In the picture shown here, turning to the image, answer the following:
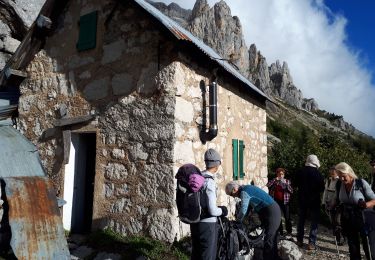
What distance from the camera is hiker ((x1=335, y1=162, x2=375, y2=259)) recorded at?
443 cm

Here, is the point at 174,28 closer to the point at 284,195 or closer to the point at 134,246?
the point at 134,246

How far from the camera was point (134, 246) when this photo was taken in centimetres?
501

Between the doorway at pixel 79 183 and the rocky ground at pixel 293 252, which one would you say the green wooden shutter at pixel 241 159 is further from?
the doorway at pixel 79 183

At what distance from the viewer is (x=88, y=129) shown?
6.04 meters

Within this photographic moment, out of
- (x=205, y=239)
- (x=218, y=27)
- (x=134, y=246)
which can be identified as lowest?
(x=134, y=246)

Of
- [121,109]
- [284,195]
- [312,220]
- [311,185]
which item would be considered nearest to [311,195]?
[311,185]

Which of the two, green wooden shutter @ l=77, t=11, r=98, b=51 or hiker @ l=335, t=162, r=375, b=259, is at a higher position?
green wooden shutter @ l=77, t=11, r=98, b=51

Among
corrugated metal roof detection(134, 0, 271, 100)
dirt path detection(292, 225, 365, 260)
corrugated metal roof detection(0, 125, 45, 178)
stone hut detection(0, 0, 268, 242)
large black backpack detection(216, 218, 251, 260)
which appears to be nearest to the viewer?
large black backpack detection(216, 218, 251, 260)

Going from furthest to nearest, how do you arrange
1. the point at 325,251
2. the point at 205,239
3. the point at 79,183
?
the point at 79,183, the point at 325,251, the point at 205,239

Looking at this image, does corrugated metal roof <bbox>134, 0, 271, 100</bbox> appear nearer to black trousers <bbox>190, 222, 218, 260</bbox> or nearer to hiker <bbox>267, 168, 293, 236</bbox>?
hiker <bbox>267, 168, 293, 236</bbox>

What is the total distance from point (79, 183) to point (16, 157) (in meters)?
1.51

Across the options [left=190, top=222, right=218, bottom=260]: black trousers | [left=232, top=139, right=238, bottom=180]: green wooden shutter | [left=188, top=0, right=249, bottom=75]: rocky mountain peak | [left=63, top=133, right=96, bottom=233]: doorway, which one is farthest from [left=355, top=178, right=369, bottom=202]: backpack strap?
[left=188, top=0, right=249, bottom=75]: rocky mountain peak

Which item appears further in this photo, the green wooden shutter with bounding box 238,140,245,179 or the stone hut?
the green wooden shutter with bounding box 238,140,245,179

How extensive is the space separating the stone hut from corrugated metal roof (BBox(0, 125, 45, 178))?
78cm
